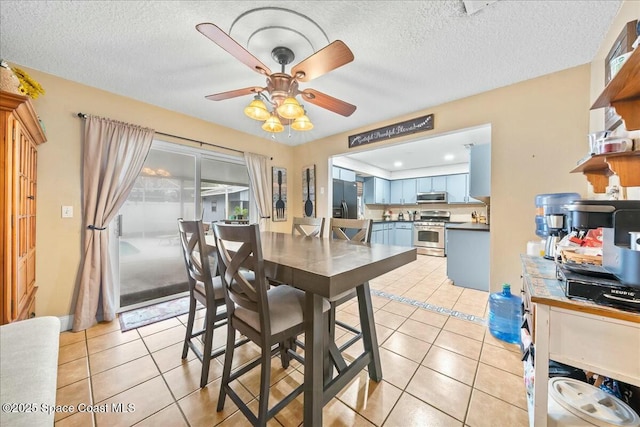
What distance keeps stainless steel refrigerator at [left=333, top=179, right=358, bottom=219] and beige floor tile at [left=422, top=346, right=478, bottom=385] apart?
9.32ft

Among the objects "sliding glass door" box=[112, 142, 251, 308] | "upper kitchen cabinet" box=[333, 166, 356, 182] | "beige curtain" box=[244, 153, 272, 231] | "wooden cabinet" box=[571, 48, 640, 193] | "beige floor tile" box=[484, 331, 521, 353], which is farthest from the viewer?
"upper kitchen cabinet" box=[333, 166, 356, 182]

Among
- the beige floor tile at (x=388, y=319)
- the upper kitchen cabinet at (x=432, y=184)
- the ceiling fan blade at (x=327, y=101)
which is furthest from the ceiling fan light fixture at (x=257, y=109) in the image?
the upper kitchen cabinet at (x=432, y=184)

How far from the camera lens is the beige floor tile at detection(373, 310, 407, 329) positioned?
2259 mm

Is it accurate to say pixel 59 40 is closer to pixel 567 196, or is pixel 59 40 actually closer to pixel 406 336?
pixel 406 336

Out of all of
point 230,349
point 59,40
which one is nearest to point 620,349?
point 230,349

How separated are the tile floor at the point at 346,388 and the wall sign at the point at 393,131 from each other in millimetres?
2309

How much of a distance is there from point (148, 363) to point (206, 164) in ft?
8.22

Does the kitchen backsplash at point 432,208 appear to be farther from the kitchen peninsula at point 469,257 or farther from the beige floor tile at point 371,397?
the beige floor tile at point 371,397

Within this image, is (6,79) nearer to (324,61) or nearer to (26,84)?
(26,84)

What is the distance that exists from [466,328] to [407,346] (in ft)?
2.34

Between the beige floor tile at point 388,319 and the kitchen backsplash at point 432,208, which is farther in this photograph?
the kitchen backsplash at point 432,208

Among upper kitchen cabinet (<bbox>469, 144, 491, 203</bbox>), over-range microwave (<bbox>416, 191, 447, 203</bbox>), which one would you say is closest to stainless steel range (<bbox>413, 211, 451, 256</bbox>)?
over-range microwave (<bbox>416, 191, 447, 203</bbox>)

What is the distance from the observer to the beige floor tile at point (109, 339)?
1904mm

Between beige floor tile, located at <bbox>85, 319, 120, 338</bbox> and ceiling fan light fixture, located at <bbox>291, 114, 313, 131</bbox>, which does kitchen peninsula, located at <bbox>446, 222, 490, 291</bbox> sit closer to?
ceiling fan light fixture, located at <bbox>291, 114, 313, 131</bbox>
